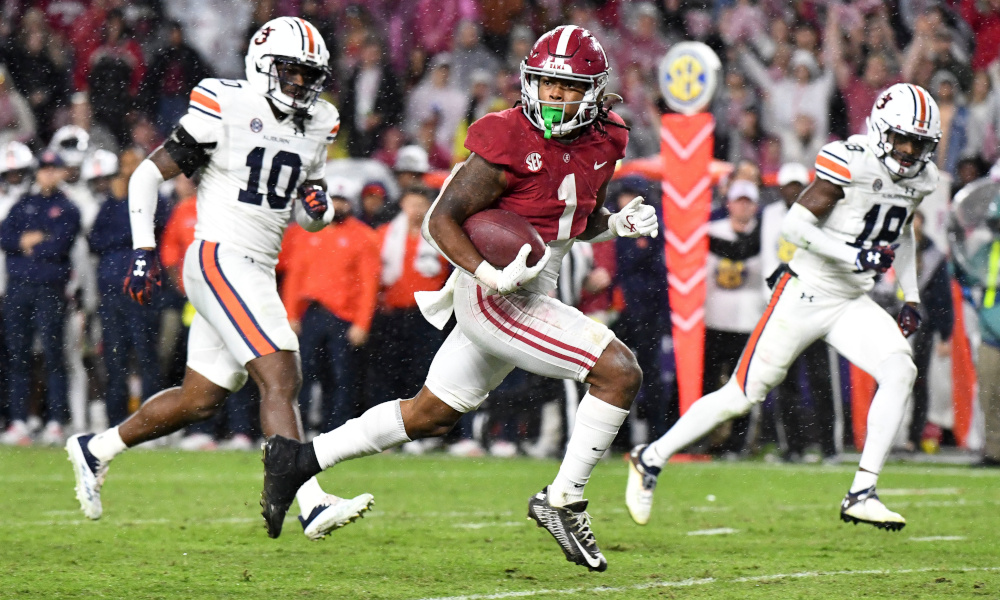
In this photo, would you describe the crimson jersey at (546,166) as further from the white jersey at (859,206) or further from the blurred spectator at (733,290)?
the blurred spectator at (733,290)

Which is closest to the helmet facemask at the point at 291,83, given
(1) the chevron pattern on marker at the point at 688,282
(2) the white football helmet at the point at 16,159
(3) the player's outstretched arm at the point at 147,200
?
(3) the player's outstretched arm at the point at 147,200

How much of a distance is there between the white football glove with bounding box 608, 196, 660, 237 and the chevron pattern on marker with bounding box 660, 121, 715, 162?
4433mm

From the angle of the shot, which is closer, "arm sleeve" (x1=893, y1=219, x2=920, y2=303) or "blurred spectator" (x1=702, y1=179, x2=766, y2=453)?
"arm sleeve" (x1=893, y1=219, x2=920, y2=303)

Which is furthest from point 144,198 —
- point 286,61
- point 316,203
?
point 286,61

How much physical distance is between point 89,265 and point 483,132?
6533 mm

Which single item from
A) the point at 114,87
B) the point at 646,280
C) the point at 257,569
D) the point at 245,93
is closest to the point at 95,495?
the point at 257,569

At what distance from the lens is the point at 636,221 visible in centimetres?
466

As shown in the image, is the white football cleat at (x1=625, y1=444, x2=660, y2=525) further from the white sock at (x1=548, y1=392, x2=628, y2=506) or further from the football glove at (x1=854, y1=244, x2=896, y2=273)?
the white sock at (x1=548, y1=392, x2=628, y2=506)

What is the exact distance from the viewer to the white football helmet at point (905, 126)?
20.0 feet

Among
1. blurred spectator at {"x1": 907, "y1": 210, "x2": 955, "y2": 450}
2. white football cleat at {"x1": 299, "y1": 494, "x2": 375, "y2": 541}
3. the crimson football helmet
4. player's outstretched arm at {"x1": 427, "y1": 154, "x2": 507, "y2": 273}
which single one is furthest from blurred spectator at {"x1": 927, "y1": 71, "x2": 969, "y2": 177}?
white football cleat at {"x1": 299, "y1": 494, "x2": 375, "y2": 541}

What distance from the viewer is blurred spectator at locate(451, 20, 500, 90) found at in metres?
12.3

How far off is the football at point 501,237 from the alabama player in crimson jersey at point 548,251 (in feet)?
0.14

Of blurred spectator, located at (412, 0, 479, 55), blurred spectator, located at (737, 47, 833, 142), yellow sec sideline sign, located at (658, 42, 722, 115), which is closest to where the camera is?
yellow sec sideline sign, located at (658, 42, 722, 115)

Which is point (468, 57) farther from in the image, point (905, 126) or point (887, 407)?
point (887, 407)
